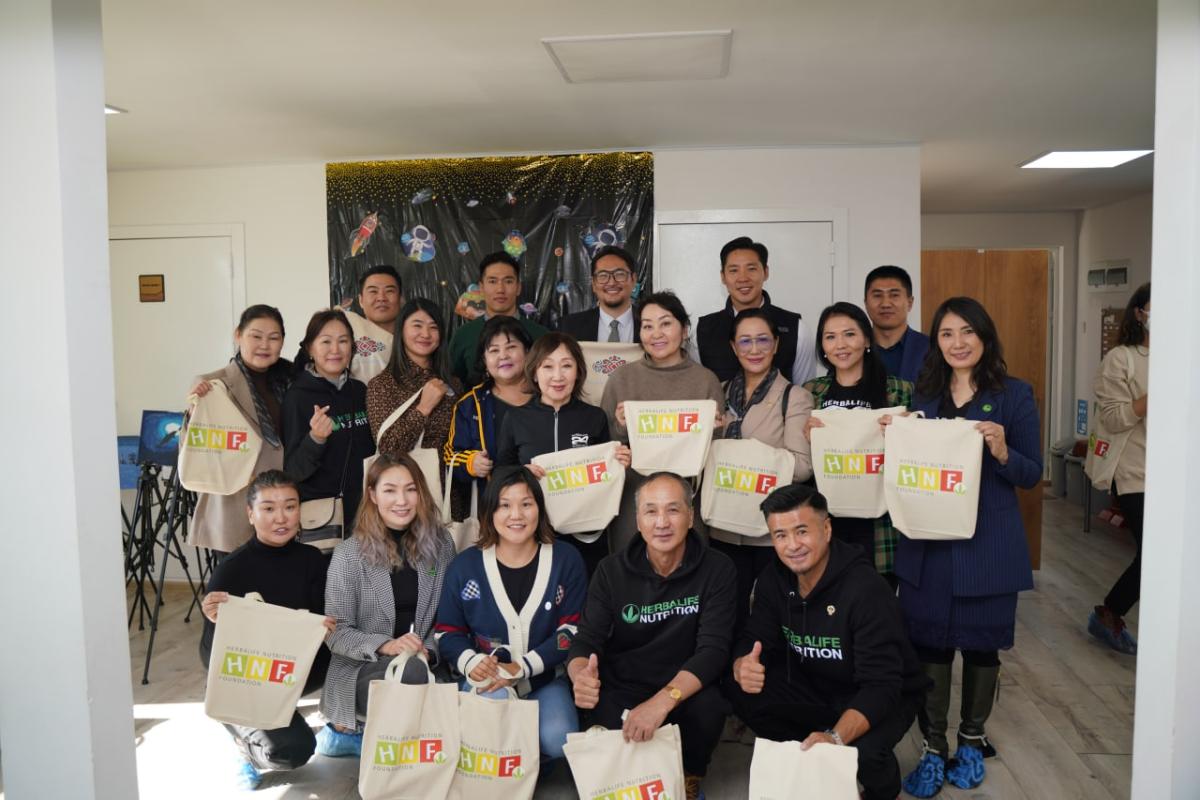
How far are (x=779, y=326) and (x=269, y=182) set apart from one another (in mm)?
3528

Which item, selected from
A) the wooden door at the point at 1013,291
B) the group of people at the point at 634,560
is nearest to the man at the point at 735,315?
the group of people at the point at 634,560

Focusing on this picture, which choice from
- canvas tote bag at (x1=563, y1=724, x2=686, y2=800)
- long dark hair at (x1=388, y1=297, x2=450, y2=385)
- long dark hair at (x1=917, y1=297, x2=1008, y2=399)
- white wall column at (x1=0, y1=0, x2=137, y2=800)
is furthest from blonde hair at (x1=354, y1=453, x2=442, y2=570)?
long dark hair at (x1=917, y1=297, x2=1008, y2=399)

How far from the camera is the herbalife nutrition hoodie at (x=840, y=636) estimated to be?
277cm

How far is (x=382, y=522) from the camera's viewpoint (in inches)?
126

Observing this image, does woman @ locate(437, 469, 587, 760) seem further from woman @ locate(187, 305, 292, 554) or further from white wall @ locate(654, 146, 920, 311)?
white wall @ locate(654, 146, 920, 311)

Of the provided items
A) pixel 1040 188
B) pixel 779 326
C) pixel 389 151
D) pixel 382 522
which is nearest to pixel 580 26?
pixel 779 326

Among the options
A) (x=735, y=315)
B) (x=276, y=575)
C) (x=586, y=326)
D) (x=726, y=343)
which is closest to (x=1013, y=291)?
(x=735, y=315)

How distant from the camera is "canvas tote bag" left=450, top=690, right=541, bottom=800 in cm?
277

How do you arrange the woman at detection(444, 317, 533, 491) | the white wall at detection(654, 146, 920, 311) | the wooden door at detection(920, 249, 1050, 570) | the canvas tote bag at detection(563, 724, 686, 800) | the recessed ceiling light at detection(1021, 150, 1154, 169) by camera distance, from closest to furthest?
the canvas tote bag at detection(563, 724, 686, 800) < the woman at detection(444, 317, 533, 491) < the white wall at detection(654, 146, 920, 311) < the recessed ceiling light at detection(1021, 150, 1154, 169) < the wooden door at detection(920, 249, 1050, 570)

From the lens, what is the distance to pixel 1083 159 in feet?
20.1

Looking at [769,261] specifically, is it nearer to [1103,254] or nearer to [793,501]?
[793,501]

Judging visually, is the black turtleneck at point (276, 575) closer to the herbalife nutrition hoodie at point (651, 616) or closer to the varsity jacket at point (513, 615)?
the varsity jacket at point (513, 615)

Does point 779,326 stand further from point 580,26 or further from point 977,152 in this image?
point 977,152

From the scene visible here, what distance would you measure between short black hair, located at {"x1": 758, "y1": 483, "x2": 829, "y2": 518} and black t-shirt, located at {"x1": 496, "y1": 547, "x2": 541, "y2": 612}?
2.68ft
